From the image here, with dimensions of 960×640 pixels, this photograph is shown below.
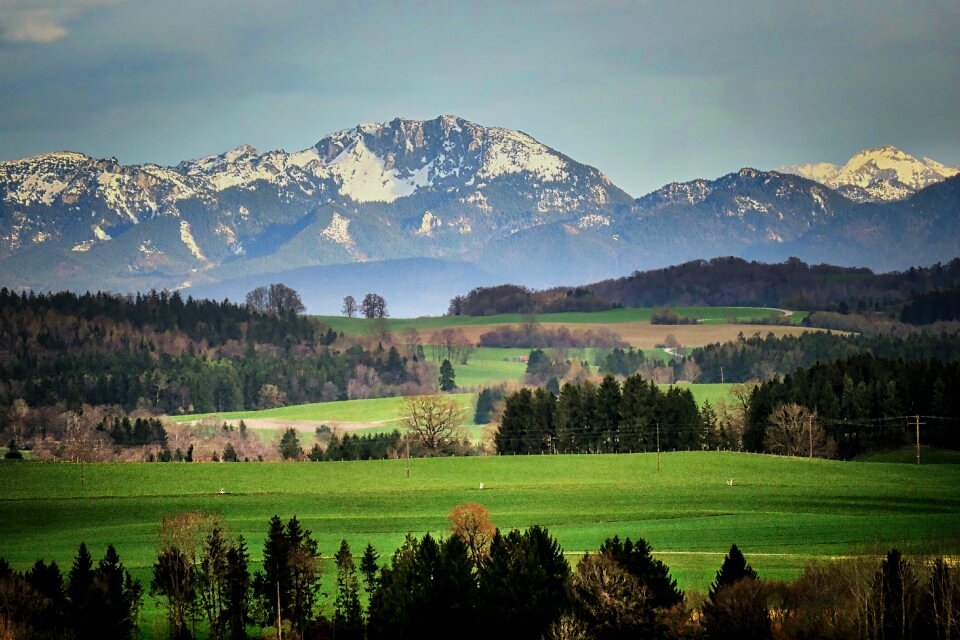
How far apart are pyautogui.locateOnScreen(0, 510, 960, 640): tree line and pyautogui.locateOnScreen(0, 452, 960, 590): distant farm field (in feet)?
22.3

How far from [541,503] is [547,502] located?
0.68m

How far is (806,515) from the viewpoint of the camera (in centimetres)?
9088

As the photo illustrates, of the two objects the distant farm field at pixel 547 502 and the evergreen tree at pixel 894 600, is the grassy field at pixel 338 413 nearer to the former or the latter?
the distant farm field at pixel 547 502

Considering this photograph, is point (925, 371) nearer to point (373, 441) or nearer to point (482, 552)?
point (373, 441)

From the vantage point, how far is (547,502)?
100750 millimetres

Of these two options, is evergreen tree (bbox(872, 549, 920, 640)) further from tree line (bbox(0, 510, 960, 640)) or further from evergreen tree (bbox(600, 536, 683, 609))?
evergreen tree (bbox(600, 536, 683, 609))

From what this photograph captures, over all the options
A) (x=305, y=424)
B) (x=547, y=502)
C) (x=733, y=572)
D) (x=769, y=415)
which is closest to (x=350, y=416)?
(x=305, y=424)

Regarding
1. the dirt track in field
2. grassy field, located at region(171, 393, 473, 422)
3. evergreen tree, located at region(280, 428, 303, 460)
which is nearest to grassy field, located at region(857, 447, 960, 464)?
evergreen tree, located at region(280, 428, 303, 460)

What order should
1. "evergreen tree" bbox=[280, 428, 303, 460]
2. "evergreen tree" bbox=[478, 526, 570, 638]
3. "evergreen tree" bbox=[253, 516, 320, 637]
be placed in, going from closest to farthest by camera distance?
"evergreen tree" bbox=[478, 526, 570, 638], "evergreen tree" bbox=[253, 516, 320, 637], "evergreen tree" bbox=[280, 428, 303, 460]

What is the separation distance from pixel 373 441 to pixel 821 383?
38.9 metres

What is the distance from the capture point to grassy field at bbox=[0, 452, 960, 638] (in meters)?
81.0

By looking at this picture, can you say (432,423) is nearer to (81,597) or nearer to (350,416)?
(350,416)

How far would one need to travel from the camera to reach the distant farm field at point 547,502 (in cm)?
8200

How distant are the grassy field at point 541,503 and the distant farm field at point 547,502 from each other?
0.14 meters
